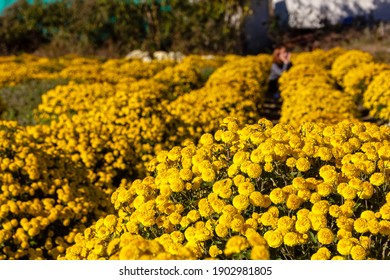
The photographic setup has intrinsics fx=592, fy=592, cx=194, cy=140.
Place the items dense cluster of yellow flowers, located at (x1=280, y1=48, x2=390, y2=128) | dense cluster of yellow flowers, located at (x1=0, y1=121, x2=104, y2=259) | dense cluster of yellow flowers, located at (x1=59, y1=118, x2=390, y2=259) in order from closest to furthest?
dense cluster of yellow flowers, located at (x1=59, y1=118, x2=390, y2=259) → dense cluster of yellow flowers, located at (x1=0, y1=121, x2=104, y2=259) → dense cluster of yellow flowers, located at (x1=280, y1=48, x2=390, y2=128)

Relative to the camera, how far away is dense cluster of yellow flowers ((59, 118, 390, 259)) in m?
2.74

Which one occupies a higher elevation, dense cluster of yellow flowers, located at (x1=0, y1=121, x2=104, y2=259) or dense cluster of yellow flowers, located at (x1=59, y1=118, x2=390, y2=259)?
dense cluster of yellow flowers, located at (x1=59, y1=118, x2=390, y2=259)

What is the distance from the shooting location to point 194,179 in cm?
335

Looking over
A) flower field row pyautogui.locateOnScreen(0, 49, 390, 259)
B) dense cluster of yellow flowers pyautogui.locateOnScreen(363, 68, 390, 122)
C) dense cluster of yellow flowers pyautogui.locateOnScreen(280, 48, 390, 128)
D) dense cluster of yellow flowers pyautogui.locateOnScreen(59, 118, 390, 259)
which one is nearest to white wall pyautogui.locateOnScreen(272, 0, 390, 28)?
dense cluster of yellow flowers pyautogui.locateOnScreen(280, 48, 390, 128)

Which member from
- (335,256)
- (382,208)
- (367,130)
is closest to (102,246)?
(335,256)

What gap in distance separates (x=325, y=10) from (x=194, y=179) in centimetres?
2282

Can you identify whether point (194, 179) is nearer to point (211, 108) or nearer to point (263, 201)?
point (263, 201)

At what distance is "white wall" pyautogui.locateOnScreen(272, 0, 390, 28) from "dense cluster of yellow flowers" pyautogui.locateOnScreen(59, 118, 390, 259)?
70.5 feet

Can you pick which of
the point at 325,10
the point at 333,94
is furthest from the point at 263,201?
the point at 325,10

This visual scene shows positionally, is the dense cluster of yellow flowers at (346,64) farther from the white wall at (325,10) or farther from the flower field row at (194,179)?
the white wall at (325,10)

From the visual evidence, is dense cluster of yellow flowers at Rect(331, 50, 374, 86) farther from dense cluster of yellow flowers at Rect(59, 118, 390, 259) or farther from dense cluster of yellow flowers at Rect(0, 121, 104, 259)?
dense cluster of yellow flowers at Rect(59, 118, 390, 259)

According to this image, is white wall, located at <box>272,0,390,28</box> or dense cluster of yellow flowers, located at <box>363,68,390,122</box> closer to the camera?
dense cluster of yellow flowers, located at <box>363,68,390,122</box>

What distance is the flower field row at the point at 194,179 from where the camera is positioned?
2.82m

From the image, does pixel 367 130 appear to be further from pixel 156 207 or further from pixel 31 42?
pixel 31 42
